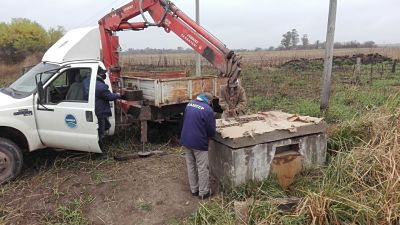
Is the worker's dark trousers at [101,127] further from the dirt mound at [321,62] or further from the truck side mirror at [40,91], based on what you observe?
the dirt mound at [321,62]

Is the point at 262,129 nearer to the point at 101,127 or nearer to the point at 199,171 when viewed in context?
the point at 199,171

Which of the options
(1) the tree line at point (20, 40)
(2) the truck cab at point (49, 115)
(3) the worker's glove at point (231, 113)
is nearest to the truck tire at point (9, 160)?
(2) the truck cab at point (49, 115)

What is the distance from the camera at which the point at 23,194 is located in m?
6.05

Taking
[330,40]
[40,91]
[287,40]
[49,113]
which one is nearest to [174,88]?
[49,113]

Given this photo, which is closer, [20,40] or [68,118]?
[68,118]

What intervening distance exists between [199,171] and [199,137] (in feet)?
1.82

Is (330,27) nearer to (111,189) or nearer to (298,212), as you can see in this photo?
(298,212)

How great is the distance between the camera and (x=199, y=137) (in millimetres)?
5461

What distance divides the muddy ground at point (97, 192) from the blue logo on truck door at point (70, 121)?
84 cm

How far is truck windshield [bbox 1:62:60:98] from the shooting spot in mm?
6798

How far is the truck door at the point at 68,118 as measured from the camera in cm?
665

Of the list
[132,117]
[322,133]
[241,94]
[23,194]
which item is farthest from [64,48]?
[322,133]

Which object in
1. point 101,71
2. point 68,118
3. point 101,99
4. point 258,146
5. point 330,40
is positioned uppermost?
point 330,40

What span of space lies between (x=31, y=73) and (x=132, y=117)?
7.06 ft
